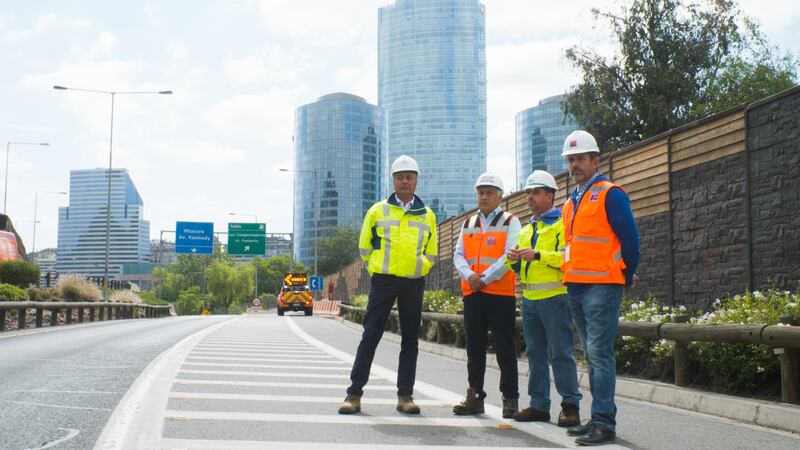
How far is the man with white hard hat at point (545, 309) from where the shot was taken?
6.58 metres

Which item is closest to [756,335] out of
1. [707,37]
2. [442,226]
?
[442,226]

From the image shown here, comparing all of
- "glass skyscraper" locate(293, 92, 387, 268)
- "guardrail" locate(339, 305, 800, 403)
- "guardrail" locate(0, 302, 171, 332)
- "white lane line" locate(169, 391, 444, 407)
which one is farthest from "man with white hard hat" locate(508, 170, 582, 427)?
"glass skyscraper" locate(293, 92, 387, 268)

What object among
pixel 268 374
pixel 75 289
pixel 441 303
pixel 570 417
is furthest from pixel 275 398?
pixel 75 289

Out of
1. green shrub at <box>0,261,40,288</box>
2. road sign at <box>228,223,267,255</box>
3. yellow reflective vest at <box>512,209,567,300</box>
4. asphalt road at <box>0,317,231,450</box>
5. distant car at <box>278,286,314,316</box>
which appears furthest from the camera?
road sign at <box>228,223,267,255</box>

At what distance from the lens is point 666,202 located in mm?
13805

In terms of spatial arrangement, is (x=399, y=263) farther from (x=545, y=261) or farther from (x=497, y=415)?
(x=497, y=415)

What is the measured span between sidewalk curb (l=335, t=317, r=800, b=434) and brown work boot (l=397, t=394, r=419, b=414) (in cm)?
266

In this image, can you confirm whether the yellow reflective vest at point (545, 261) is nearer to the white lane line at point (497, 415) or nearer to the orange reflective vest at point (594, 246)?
the orange reflective vest at point (594, 246)

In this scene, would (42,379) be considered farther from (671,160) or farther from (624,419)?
(671,160)

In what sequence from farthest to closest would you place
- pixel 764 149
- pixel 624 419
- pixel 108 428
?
pixel 764 149
pixel 624 419
pixel 108 428

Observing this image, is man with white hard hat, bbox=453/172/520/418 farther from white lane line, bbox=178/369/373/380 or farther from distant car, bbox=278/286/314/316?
distant car, bbox=278/286/314/316

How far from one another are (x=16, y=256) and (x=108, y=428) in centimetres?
3146

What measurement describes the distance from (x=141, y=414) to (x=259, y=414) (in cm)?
89

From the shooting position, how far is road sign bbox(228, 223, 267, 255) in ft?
200
